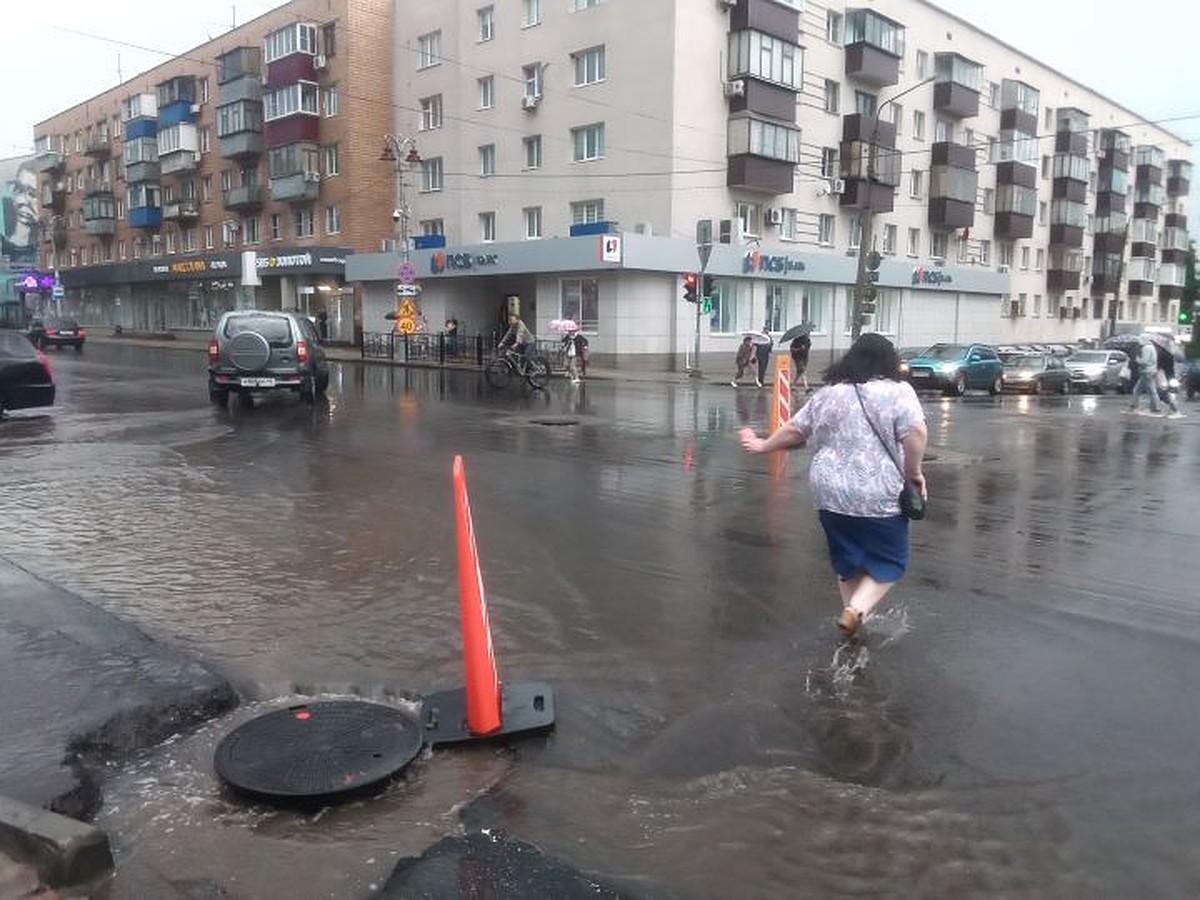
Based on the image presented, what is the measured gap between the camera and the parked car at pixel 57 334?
4072cm

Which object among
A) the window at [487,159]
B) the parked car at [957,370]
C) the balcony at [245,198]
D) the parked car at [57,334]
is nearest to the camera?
the parked car at [957,370]

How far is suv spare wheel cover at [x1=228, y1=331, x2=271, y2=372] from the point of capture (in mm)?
16781

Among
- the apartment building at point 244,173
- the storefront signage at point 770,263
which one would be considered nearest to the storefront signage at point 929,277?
the storefront signage at point 770,263

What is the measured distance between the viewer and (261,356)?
55.5 ft

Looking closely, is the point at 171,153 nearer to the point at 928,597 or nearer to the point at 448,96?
the point at 448,96

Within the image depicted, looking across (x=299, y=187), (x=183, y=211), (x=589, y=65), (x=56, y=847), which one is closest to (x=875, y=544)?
(x=56, y=847)

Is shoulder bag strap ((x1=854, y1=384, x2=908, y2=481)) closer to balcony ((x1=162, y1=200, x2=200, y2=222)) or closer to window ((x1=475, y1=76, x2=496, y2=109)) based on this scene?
window ((x1=475, y1=76, x2=496, y2=109))

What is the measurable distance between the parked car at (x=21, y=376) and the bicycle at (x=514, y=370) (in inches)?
433

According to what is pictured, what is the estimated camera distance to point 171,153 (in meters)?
53.4

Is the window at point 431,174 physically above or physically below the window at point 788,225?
above

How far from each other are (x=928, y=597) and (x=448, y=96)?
38146mm

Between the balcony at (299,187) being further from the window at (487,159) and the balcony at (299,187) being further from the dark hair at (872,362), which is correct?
the dark hair at (872,362)

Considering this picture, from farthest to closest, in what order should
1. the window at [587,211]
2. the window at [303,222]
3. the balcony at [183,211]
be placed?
the balcony at [183,211] → the window at [303,222] → the window at [587,211]

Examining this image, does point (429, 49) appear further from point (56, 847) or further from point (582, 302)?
point (56, 847)
